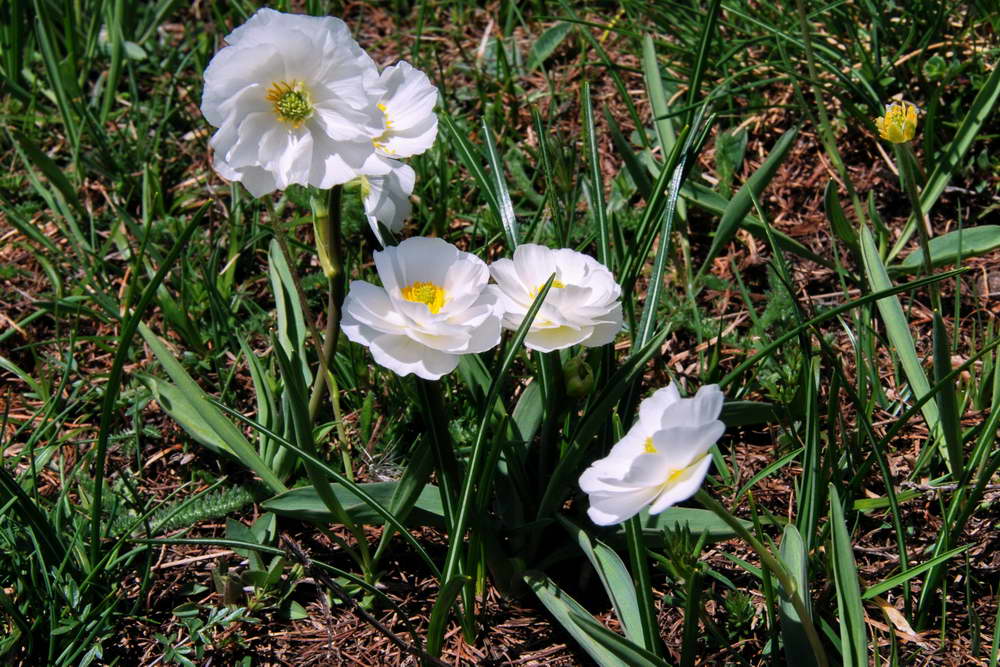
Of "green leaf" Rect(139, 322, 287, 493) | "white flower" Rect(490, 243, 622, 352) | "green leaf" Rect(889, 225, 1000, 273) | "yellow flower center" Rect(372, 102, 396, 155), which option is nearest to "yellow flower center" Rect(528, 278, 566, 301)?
"white flower" Rect(490, 243, 622, 352)

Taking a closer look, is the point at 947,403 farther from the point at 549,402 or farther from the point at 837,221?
the point at 549,402

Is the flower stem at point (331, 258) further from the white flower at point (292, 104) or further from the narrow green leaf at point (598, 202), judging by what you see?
→ the narrow green leaf at point (598, 202)

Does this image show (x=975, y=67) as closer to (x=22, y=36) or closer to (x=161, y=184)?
(x=161, y=184)

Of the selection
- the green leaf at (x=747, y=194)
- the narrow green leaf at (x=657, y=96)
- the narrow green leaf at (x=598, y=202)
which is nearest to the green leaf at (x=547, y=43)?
the narrow green leaf at (x=657, y=96)

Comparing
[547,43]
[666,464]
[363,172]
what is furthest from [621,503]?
[547,43]

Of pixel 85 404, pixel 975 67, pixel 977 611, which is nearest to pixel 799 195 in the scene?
pixel 975 67

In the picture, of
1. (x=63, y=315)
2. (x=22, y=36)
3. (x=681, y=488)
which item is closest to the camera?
(x=681, y=488)

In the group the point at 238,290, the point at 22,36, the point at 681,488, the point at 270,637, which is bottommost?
the point at 270,637
